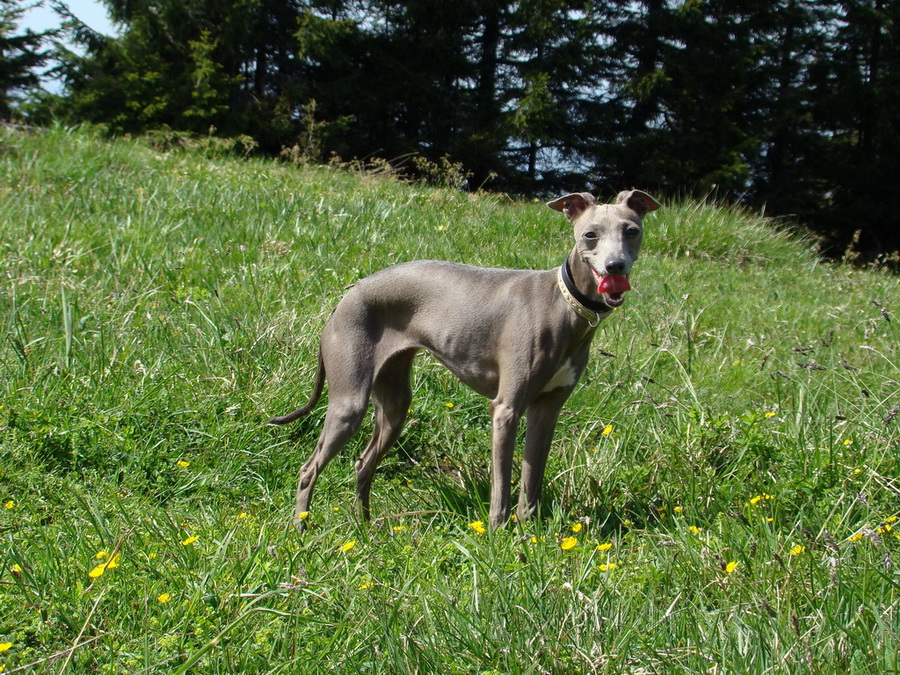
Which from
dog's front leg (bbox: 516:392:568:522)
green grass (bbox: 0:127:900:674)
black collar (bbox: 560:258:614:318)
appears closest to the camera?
green grass (bbox: 0:127:900:674)

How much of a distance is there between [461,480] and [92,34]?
47.4ft

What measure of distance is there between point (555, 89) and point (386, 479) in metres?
15.8

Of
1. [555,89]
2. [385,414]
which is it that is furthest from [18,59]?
[385,414]

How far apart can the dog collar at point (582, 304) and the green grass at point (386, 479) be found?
81 cm

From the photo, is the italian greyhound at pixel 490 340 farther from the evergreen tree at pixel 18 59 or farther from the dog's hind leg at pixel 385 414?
the evergreen tree at pixel 18 59

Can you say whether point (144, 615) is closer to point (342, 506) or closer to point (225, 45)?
point (342, 506)

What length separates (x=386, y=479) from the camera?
417 centimetres

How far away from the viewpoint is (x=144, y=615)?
2.51 meters

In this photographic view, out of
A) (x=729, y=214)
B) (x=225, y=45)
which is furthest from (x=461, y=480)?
(x=225, y=45)

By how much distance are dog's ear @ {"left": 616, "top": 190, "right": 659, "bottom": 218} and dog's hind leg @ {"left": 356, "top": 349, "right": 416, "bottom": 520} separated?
3.77ft

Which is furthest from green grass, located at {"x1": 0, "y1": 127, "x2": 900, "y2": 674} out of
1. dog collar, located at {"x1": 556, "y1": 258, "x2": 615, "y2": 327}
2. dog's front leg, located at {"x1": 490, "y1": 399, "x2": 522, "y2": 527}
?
dog collar, located at {"x1": 556, "y1": 258, "x2": 615, "y2": 327}

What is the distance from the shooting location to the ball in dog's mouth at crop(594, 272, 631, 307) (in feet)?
9.55

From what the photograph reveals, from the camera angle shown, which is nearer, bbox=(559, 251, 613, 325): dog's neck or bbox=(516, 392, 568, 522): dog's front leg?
bbox=(559, 251, 613, 325): dog's neck

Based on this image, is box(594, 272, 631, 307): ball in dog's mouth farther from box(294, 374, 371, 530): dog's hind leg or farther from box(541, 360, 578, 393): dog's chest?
box(294, 374, 371, 530): dog's hind leg
